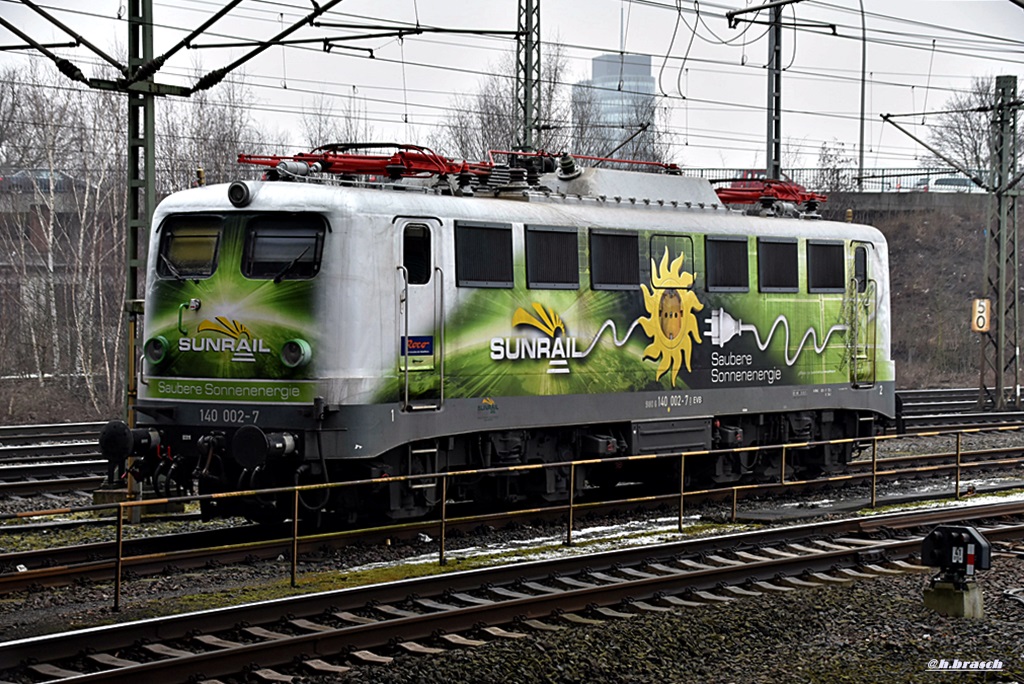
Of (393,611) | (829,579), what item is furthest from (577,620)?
(829,579)

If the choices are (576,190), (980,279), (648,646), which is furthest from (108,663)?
(980,279)

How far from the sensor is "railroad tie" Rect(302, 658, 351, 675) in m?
9.28

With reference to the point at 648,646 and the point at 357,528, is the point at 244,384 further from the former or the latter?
the point at 648,646

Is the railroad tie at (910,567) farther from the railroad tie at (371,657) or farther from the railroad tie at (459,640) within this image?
the railroad tie at (371,657)

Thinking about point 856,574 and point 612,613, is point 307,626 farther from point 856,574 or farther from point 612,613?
point 856,574

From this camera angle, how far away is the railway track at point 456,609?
9.13 m

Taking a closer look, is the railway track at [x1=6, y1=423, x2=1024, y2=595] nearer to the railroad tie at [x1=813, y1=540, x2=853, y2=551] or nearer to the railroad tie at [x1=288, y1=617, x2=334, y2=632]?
the railroad tie at [x1=288, y1=617, x2=334, y2=632]

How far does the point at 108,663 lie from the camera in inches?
357

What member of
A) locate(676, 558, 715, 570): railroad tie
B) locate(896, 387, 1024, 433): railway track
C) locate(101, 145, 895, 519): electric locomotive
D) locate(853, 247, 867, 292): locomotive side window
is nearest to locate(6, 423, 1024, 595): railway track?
locate(101, 145, 895, 519): electric locomotive

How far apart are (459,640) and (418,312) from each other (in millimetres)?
5011

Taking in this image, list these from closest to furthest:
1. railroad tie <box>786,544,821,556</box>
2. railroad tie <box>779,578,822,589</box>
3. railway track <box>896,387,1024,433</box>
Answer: railroad tie <box>779,578,822,589</box>
railroad tie <box>786,544,821,556</box>
railway track <box>896,387,1024,433</box>

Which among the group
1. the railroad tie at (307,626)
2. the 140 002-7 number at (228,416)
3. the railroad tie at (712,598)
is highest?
the 140 002-7 number at (228,416)

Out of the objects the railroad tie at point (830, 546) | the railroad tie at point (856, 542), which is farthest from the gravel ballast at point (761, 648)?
the railroad tie at point (856, 542)

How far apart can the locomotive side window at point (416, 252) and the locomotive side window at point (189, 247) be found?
200 centimetres
